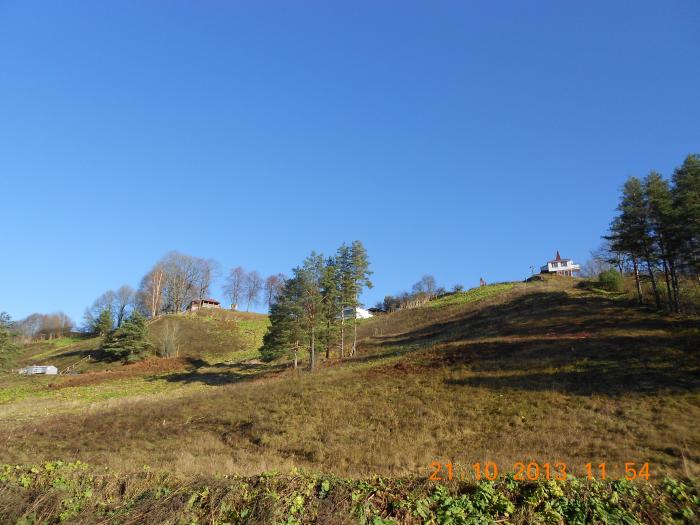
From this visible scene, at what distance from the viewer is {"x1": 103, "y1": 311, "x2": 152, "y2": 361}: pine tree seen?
60.5 metres

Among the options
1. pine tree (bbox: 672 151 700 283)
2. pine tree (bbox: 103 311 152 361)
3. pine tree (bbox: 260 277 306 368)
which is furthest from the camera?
pine tree (bbox: 103 311 152 361)

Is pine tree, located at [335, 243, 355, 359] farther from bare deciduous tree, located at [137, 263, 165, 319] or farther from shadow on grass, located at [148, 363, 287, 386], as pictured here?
bare deciduous tree, located at [137, 263, 165, 319]

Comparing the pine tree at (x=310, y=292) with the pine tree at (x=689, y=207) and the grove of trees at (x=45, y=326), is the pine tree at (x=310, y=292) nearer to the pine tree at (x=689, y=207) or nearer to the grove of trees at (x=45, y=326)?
the pine tree at (x=689, y=207)

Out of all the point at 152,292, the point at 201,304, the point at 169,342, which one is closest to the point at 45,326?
the point at 152,292

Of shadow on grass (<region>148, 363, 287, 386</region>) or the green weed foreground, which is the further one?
shadow on grass (<region>148, 363, 287, 386</region>)

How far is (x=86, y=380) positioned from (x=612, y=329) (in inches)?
2155

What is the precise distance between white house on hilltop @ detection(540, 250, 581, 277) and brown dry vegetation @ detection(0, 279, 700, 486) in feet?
270

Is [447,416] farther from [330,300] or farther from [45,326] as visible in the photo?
[45,326]

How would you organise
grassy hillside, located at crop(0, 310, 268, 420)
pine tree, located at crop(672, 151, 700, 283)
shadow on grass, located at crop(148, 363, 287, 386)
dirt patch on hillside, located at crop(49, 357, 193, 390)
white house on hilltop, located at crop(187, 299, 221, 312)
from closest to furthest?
pine tree, located at crop(672, 151, 700, 283), grassy hillside, located at crop(0, 310, 268, 420), shadow on grass, located at crop(148, 363, 287, 386), dirt patch on hillside, located at crop(49, 357, 193, 390), white house on hilltop, located at crop(187, 299, 221, 312)

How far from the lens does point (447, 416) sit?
19594 millimetres

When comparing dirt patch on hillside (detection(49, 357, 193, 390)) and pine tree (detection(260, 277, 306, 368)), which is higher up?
pine tree (detection(260, 277, 306, 368))

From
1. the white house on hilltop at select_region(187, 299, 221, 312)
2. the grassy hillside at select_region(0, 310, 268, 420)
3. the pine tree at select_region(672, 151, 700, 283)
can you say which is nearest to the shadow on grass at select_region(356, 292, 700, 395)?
the pine tree at select_region(672, 151, 700, 283)

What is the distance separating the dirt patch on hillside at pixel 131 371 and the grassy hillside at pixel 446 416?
1011 centimetres

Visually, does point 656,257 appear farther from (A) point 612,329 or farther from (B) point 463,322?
(B) point 463,322
